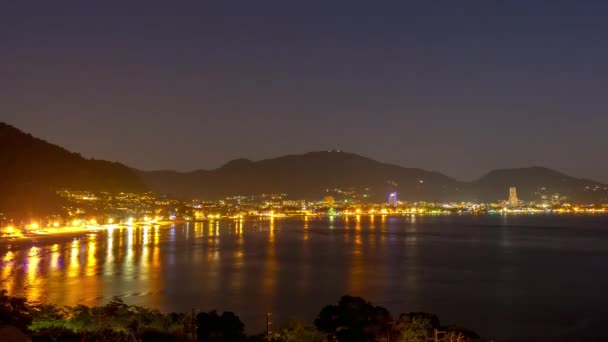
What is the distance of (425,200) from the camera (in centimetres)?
15238

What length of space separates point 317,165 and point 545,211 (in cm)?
6628

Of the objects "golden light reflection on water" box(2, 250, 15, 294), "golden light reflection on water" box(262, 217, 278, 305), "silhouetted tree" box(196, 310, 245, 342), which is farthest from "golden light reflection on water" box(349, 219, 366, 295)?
"golden light reflection on water" box(2, 250, 15, 294)

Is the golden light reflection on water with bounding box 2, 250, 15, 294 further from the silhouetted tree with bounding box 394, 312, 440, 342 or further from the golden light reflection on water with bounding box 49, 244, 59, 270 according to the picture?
the silhouetted tree with bounding box 394, 312, 440, 342

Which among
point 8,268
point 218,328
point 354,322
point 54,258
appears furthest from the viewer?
point 54,258

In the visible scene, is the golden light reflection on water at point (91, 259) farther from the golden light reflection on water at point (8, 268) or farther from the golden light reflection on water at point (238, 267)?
the golden light reflection on water at point (238, 267)

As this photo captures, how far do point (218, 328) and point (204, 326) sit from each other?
218 mm

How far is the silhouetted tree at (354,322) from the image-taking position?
341 inches

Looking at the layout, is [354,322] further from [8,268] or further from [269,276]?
[8,268]

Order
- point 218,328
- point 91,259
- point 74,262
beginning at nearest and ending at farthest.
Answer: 1. point 218,328
2. point 74,262
3. point 91,259

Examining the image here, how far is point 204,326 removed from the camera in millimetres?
8688

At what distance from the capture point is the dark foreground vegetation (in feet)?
25.3

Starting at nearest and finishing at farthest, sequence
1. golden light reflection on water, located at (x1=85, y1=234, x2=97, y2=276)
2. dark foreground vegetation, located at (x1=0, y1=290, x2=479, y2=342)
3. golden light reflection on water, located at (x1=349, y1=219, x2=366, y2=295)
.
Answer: dark foreground vegetation, located at (x1=0, y1=290, x2=479, y2=342), golden light reflection on water, located at (x1=349, y1=219, x2=366, y2=295), golden light reflection on water, located at (x1=85, y1=234, x2=97, y2=276)

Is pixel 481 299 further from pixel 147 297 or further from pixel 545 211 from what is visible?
pixel 545 211

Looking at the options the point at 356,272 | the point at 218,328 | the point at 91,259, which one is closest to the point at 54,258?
the point at 91,259
